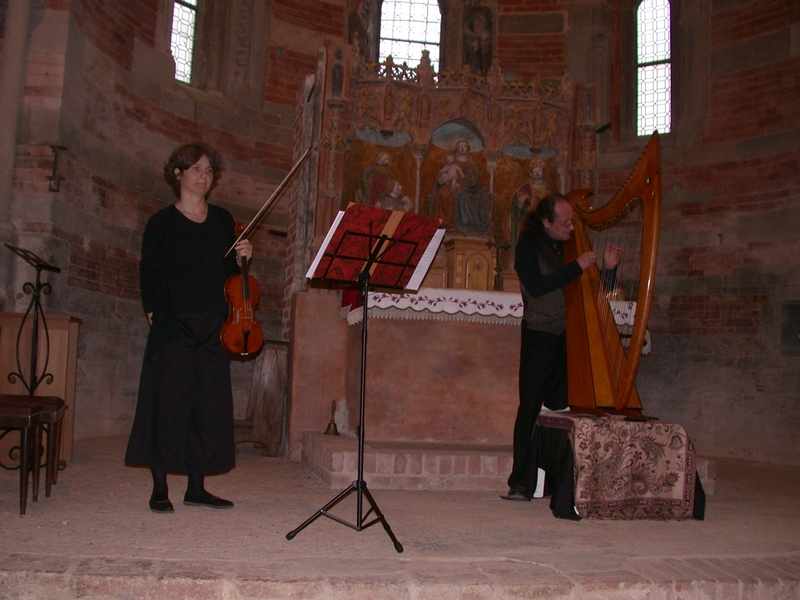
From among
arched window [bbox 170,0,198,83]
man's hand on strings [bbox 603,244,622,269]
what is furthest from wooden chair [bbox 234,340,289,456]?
arched window [bbox 170,0,198,83]

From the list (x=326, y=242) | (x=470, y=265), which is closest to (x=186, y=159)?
(x=326, y=242)

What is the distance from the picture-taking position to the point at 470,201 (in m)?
7.71

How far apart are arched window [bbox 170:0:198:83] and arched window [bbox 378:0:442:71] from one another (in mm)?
2840

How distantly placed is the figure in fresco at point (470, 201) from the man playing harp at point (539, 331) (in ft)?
9.58

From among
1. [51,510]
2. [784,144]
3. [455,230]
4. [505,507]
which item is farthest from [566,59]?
[51,510]

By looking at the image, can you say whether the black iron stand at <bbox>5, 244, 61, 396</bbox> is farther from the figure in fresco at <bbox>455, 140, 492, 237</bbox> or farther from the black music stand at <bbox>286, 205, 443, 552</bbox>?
the figure in fresco at <bbox>455, 140, 492, 237</bbox>

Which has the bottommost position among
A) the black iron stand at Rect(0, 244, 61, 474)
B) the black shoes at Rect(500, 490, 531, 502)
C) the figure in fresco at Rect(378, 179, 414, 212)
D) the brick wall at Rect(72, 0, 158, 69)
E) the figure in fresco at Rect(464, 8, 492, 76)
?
the black shoes at Rect(500, 490, 531, 502)

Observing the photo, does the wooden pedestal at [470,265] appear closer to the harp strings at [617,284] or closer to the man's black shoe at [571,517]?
the harp strings at [617,284]

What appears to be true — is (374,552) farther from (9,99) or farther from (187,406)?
(9,99)

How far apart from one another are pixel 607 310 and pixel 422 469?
5.79 feet

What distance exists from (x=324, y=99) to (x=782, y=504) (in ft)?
17.1

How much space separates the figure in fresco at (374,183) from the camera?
752cm

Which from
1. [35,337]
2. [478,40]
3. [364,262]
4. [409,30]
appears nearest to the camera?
[364,262]

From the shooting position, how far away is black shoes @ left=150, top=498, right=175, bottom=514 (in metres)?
3.91
